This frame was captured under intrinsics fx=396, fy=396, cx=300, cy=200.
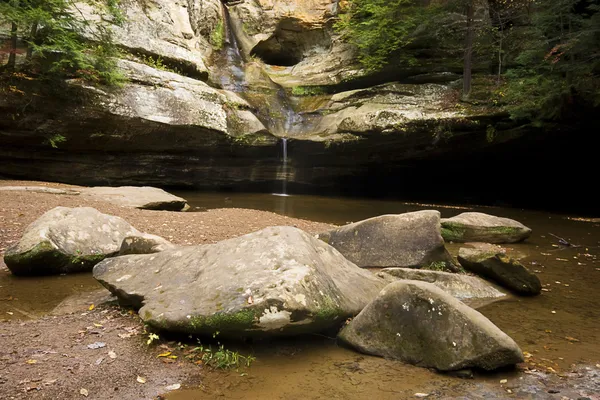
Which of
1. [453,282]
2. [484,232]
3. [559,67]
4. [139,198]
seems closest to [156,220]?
[139,198]

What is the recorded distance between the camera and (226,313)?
3443 mm

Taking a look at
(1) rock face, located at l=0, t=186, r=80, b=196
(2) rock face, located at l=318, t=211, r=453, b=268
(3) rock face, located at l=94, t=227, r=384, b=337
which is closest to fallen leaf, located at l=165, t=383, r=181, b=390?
(3) rock face, located at l=94, t=227, r=384, b=337

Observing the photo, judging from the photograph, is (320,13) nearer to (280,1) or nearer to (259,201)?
(280,1)

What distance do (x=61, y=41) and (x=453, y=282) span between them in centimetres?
1348

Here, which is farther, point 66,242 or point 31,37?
point 31,37

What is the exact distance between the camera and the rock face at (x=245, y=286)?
11.4 feet

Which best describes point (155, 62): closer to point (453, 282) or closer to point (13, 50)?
point (13, 50)

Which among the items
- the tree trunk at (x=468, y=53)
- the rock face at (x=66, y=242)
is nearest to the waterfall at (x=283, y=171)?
the tree trunk at (x=468, y=53)

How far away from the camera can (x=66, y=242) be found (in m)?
5.61

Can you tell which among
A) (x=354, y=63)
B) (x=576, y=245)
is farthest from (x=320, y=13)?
(x=576, y=245)

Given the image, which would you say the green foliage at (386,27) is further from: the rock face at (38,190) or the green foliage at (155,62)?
the rock face at (38,190)

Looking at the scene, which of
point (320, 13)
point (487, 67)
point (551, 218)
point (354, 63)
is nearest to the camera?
point (551, 218)

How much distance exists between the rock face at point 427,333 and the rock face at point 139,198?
8.77m

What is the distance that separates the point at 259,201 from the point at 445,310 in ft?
42.5
